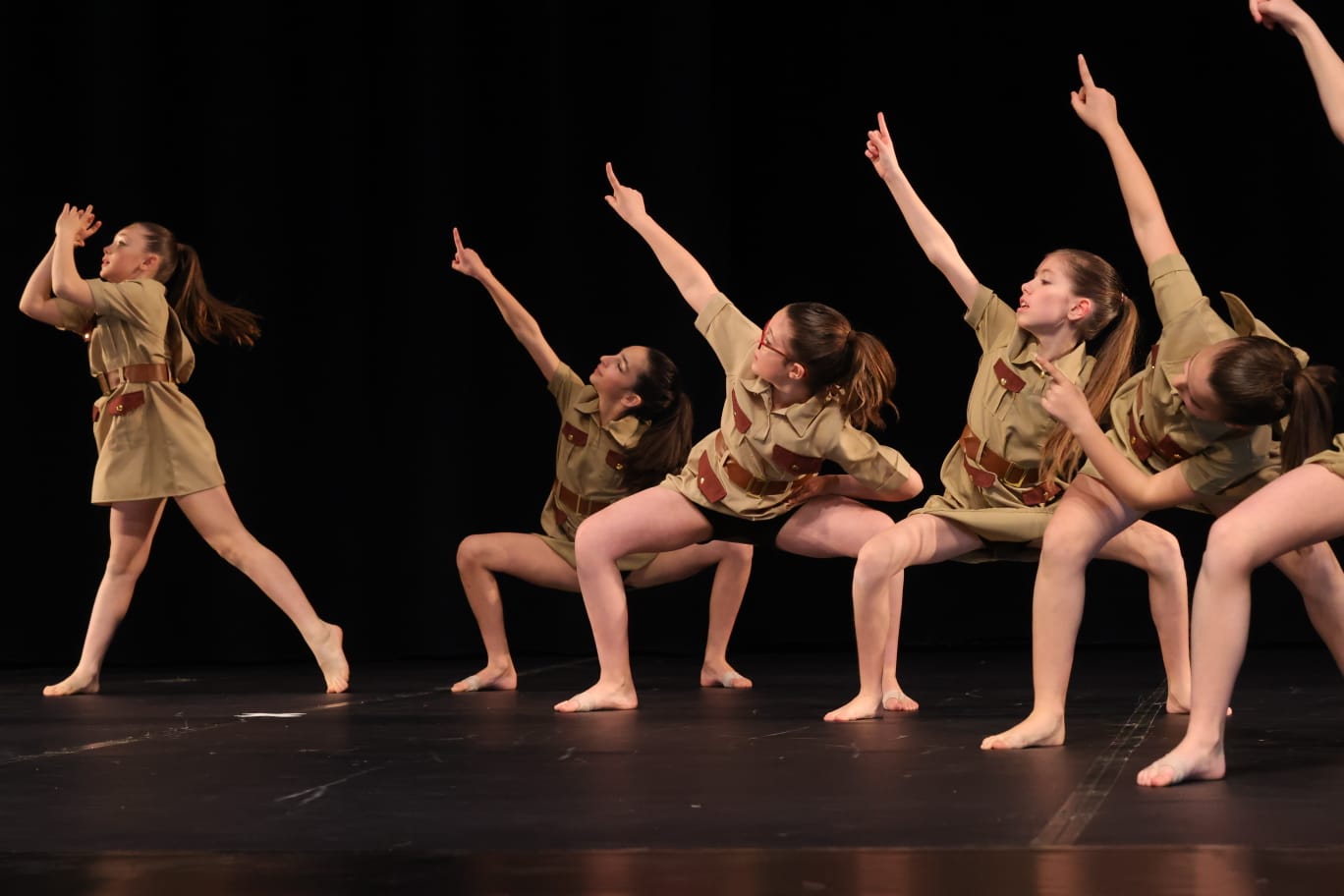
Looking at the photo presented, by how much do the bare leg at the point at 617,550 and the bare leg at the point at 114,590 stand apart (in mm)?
1387

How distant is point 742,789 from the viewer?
2705 mm

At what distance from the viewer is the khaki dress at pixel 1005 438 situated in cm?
381

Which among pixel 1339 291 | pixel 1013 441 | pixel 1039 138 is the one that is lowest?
pixel 1013 441

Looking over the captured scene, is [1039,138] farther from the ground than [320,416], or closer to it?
farther from the ground

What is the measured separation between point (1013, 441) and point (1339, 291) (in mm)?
2383

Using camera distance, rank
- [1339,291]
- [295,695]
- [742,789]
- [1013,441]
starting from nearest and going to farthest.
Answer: [742,789] < [1013,441] < [295,695] < [1339,291]

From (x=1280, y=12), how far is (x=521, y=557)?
2490 millimetres

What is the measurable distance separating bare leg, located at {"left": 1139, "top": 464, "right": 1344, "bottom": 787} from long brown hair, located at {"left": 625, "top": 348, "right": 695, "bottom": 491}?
216cm

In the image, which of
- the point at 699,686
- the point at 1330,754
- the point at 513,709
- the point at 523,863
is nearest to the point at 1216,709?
the point at 1330,754

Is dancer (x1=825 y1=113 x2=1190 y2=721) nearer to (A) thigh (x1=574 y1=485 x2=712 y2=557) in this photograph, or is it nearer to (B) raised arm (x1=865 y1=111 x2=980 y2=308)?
(B) raised arm (x1=865 y1=111 x2=980 y2=308)

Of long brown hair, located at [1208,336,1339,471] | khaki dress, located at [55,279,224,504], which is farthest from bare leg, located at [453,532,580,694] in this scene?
long brown hair, located at [1208,336,1339,471]

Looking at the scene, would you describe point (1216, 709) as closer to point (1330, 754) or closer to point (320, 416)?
point (1330, 754)

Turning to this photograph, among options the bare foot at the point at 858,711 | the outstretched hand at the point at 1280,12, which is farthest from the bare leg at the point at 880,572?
the outstretched hand at the point at 1280,12

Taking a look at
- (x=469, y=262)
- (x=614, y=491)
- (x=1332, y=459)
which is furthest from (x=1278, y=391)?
(x=469, y=262)
